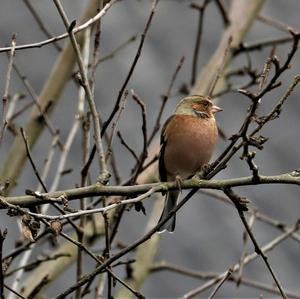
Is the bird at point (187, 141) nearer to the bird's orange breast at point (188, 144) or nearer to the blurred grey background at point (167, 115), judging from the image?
the bird's orange breast at point (188, 144)

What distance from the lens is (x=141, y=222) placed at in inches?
261

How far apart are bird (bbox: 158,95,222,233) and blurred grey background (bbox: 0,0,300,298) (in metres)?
1.72

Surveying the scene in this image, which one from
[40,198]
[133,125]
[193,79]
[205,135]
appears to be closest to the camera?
[40,198]

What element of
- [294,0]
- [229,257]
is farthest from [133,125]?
[294,0]

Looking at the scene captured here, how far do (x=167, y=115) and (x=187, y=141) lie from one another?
7.68 ft

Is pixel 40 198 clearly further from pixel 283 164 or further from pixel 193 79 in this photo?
pixel 283 164

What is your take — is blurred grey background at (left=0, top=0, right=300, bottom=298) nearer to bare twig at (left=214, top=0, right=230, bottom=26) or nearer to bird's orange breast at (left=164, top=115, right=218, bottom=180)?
bare twig at (left=214, top=0, right=230, bottom=26)

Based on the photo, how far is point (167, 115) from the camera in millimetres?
6941

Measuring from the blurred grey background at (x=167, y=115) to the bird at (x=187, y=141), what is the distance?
67.8 inches

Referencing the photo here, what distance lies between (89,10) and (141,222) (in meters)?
2.22

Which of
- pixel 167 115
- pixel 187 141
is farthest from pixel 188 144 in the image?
pixel 167 115

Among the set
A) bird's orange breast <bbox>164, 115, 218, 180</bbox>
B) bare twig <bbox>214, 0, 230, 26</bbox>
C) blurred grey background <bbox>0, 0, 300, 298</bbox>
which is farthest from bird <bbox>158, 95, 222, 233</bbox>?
blurred grey background <bbox>0, 0, 300, 298</bbox>

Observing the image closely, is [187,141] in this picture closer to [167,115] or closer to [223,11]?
[223,11]

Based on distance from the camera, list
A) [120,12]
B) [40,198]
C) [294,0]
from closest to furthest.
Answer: [40,198]
[120,12]
[294,0]
